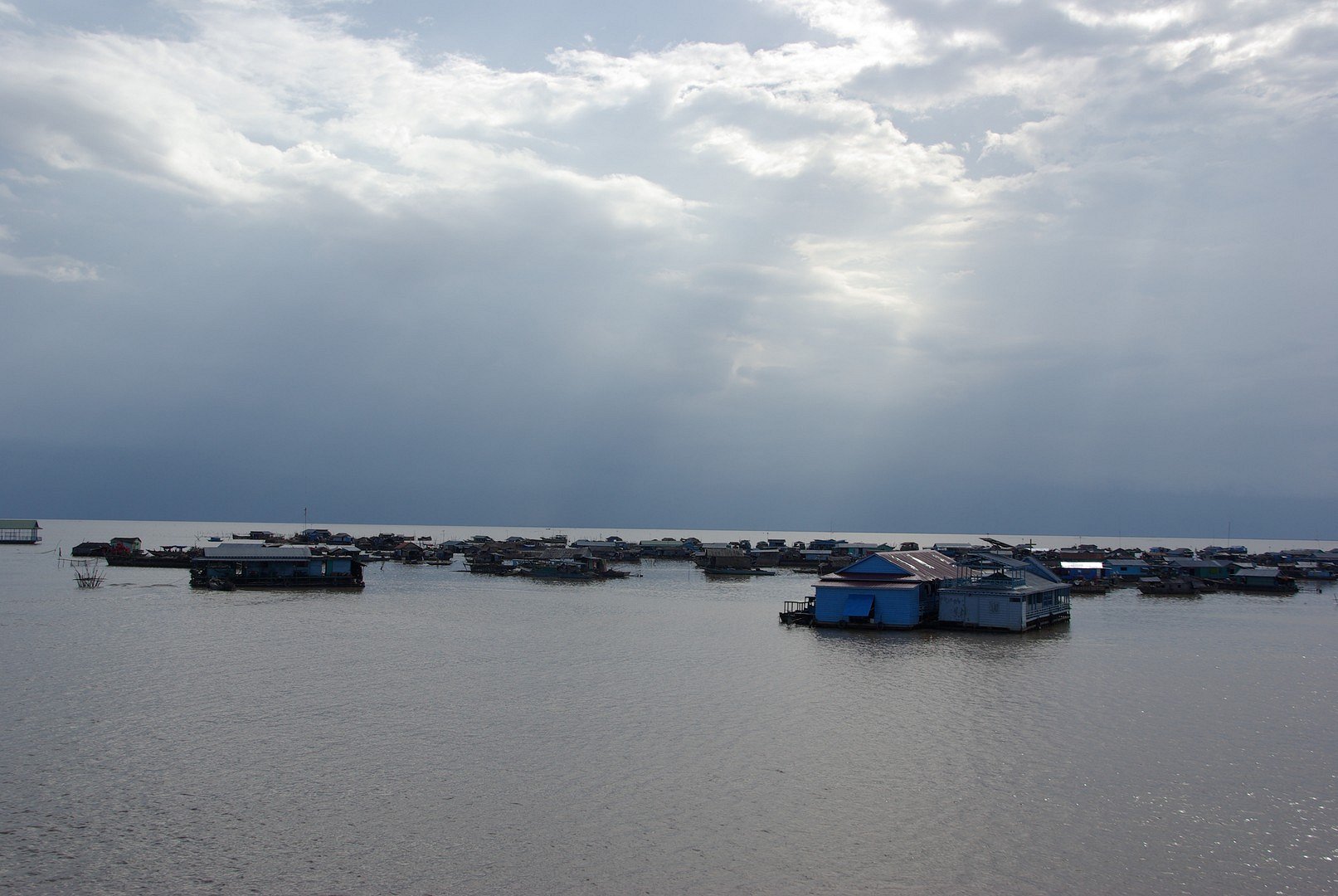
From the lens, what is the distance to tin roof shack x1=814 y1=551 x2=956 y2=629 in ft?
167

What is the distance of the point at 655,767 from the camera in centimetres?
2303

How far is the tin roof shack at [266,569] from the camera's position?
250ft

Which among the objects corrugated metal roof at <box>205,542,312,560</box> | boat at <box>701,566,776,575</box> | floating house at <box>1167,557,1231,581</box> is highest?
corrugated metal roof at <box>205,542,312,560</box>

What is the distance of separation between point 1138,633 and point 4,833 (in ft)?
181

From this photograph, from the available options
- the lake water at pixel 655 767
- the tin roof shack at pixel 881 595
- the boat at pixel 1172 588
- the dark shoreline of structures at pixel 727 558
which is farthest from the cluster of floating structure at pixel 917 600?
the boat at pixel 1172 588

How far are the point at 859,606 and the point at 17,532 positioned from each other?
187 metres

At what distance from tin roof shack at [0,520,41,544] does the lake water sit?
149 m

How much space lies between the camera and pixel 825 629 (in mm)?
52406

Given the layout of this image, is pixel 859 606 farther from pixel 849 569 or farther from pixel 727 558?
pixel 727 558

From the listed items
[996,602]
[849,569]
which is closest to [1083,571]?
[996,602]

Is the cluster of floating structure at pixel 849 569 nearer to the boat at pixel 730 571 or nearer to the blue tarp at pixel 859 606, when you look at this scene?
the blue tarp at pixel 859 606

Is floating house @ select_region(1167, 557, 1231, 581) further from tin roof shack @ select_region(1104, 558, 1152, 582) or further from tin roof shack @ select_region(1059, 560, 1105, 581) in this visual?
tin roof shack @ select_region(1059, 560, 1105, 581)

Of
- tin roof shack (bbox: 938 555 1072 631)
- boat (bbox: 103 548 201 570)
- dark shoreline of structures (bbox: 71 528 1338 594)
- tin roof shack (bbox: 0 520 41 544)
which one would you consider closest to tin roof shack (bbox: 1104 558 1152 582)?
dark shoreline of structures (bbox: 71 528 1338 594)

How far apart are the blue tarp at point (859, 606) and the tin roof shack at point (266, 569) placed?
1808 inches
